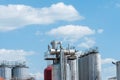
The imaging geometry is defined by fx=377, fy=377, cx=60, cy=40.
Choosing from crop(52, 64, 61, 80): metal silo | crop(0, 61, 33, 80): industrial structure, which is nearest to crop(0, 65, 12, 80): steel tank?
crop(0, 61, 33, 80): industrial structure

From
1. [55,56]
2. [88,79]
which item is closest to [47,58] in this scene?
[55,56]

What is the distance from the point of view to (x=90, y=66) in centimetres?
7119

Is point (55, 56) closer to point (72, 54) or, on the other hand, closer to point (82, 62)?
point (72, 54)

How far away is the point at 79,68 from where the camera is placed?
76.8 meters

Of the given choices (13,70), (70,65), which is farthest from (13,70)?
(70,65)

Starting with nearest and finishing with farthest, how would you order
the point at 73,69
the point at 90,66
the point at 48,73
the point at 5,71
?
the point at 48,73, the point at 73,69, the point at 90,66, the point at 5,71

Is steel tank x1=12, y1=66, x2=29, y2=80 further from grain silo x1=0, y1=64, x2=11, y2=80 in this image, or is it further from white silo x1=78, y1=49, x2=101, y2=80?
white silo x1=78, y1=49, x2=101, y2=80

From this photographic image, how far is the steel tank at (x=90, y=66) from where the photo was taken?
70.0 meters

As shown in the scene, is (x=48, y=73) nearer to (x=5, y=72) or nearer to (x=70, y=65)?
(x=70, y=65)

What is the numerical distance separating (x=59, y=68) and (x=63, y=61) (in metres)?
1.24

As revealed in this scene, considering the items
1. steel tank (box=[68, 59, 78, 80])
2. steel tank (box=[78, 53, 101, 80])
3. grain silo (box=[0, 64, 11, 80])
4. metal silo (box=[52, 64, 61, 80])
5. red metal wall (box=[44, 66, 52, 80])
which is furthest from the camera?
grain silo (box=[0, 64, 11, 80])

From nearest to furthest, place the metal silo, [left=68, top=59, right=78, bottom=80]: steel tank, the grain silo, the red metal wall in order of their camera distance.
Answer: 1. the metal silo
2. the red metal wall
3. [left=68, top=59, right=78, bottom=80]: steel tank
4. the grain silo

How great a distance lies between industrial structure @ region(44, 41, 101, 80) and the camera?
57.3 m

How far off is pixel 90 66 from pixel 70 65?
6834 mm
